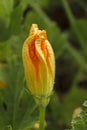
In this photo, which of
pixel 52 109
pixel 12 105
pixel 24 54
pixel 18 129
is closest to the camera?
pixel 24 54

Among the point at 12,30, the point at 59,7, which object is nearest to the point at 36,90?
the point at 12,30

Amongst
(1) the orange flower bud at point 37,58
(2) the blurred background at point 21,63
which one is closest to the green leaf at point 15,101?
(2) the blurred background at point 21,63

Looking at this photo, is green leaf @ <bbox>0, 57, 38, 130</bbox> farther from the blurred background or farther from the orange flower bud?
the orange flower bud

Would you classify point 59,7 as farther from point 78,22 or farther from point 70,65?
point 78,22

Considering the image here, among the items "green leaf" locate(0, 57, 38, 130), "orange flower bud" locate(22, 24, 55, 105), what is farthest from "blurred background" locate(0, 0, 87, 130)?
"orange flower bud" locate(22, 24, 55, 105)

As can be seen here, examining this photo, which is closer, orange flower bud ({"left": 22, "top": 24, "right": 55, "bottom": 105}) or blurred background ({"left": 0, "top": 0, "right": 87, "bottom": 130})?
orange flower bud ({"left": 22, "top": 24, "right": 55, "bottom": 105})

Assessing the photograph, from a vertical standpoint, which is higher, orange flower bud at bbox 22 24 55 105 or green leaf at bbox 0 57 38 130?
orange flower bud at bbox 22 24 55 105
